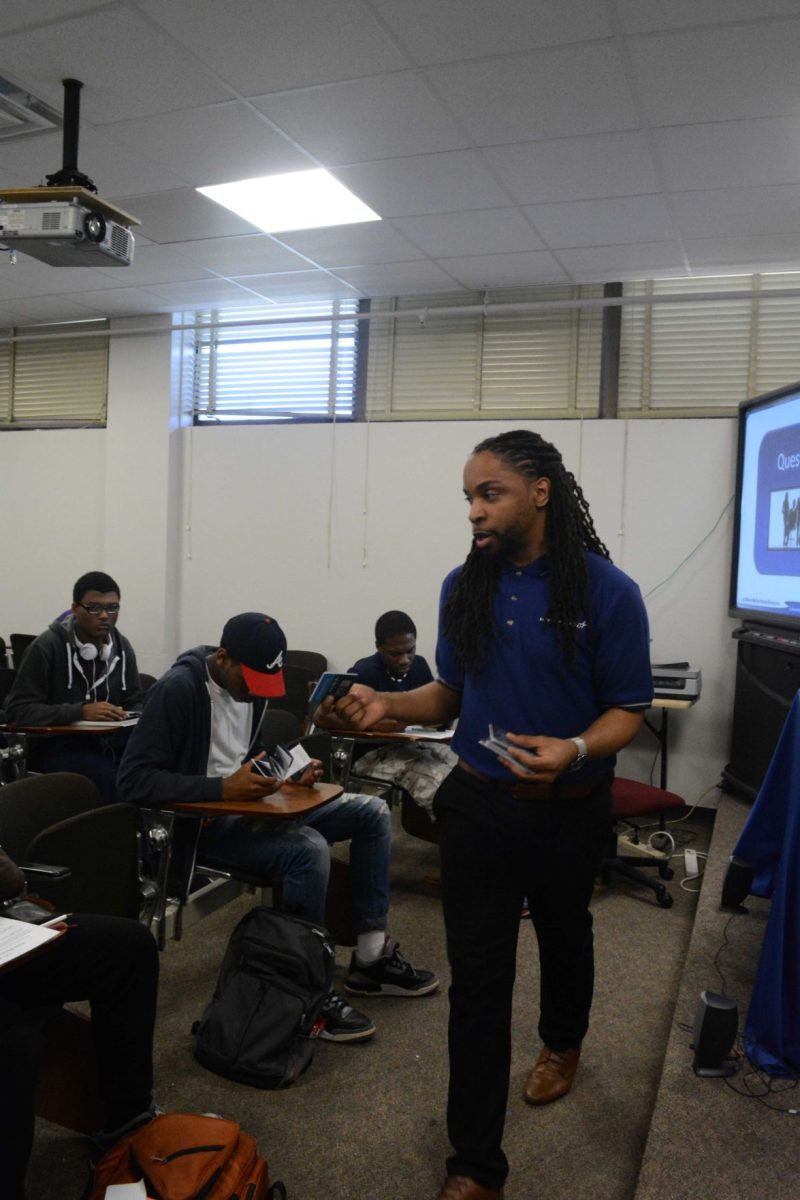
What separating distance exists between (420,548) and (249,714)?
9.79ft

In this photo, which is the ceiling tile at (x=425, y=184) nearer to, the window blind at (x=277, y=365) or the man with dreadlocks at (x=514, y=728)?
the window blind at (x=277, y=365)

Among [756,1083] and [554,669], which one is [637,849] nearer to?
[756,1083]

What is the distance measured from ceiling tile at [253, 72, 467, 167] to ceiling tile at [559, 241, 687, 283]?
55.0 inches

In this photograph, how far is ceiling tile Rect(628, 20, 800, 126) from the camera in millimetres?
2730

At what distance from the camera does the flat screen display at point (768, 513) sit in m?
4.24

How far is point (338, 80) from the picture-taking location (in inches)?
122

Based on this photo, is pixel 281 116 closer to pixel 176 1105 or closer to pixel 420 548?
pixel 420 548

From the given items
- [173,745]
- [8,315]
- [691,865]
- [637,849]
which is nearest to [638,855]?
[637,849]

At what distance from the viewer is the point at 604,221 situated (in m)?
4.27

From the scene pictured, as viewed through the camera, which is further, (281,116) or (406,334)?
(406,334)

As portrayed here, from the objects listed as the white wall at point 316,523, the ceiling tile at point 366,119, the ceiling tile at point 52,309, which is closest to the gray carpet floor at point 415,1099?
the white wall at point 316,523

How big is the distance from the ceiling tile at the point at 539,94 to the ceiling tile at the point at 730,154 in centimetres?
27

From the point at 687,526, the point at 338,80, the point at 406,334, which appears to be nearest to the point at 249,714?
the point at 338,80

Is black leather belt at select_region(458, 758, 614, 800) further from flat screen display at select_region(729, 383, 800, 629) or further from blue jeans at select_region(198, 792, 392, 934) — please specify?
flat screen display at select_region(729, 383, 800, 629)
